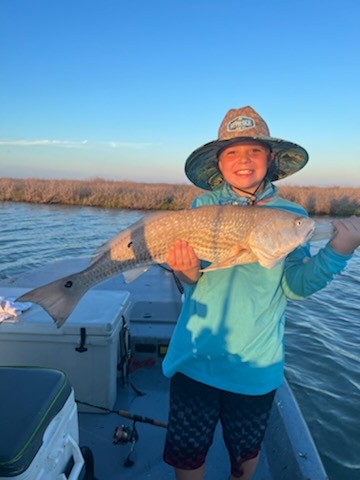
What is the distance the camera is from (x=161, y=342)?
174 inches

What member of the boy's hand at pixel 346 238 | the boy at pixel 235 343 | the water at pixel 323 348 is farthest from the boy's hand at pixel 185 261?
the water at pixel 323 348

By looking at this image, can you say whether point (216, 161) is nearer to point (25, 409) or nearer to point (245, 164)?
point (245, 164)

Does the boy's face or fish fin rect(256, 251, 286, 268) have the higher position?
the boy's face

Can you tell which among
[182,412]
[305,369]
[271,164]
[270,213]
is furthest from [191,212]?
[305,369]

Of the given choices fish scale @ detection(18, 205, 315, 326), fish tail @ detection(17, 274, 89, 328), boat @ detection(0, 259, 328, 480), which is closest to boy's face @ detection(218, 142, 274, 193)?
fish scale @ detection(18, 205, 315, 326)

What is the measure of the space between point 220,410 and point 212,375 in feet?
0.91

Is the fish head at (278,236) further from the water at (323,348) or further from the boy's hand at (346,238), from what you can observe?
the water at (323,348)

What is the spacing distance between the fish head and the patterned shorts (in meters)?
0.82

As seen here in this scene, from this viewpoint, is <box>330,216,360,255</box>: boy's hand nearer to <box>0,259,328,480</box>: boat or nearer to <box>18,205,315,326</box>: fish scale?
<box>18,205,315,326</box>: fish scale

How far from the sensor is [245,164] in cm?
251

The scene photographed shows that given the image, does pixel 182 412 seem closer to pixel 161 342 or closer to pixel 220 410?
pixel 220 410

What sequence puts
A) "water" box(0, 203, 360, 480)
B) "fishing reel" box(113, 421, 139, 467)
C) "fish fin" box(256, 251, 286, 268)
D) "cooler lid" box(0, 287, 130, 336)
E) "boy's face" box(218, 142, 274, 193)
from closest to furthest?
"fish fin" box(256, 251, 286, 268)
"boy's face" box(218, 142, 274, 193)
"fishing reel" box(113, 421, 139, 467)
"cooler lid" box(0, 287, 130, 336)
"water" box(0, 203, 360, 480)

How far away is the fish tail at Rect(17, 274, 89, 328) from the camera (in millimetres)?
2510

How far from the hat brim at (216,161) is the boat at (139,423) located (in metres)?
1.10
